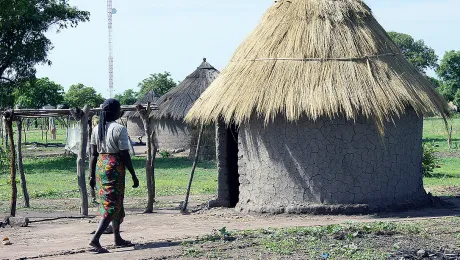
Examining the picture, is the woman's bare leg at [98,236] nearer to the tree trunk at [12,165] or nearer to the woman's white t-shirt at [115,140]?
the woman's white t-shirt at [115,140]

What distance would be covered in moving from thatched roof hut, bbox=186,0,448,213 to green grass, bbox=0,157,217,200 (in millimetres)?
4390

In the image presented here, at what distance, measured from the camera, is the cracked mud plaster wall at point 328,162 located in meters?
11.5

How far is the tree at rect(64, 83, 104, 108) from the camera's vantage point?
50688mm

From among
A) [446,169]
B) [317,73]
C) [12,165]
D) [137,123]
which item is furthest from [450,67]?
[12,165]

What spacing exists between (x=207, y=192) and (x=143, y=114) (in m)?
3.59

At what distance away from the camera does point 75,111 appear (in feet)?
42.4

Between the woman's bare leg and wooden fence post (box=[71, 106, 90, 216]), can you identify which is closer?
the woman's bare leg

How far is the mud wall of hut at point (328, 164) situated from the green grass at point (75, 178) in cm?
437

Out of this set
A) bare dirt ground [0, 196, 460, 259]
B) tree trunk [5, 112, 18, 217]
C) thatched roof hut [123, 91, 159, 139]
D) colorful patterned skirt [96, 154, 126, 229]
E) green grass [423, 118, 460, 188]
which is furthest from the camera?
thatched roof hut [123, 91, 159, 139]

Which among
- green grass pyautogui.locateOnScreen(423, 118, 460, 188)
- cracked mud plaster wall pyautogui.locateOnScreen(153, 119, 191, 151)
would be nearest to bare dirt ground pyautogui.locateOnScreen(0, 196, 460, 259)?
green grass pyautogui.locateOnScreen(423, 118, 460, 188)

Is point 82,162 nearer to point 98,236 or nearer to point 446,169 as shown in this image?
point 98,236

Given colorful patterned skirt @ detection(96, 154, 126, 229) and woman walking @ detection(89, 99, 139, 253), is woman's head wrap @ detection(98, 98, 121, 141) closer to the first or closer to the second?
woman walking @ detection(89, 99, 139, 253)

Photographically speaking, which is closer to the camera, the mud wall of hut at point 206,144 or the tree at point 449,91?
the mud wall of hut at point 206,144

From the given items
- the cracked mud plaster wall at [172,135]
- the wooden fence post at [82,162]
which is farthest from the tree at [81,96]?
the wooden fence post at [82,162]
